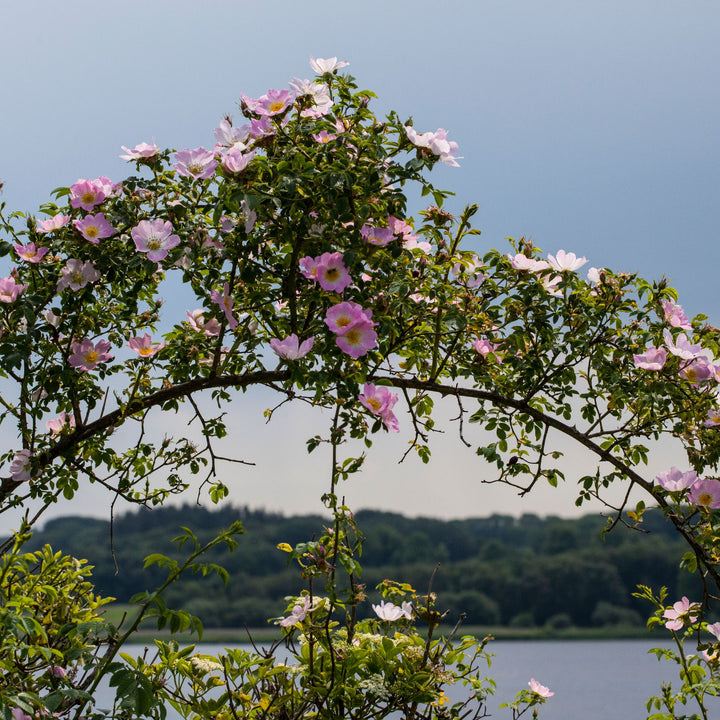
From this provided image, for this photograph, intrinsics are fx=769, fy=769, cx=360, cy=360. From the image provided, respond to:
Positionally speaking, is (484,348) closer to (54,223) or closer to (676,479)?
(676,479)

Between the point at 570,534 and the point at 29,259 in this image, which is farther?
the point at 570,534

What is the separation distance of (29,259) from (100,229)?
0.84 feet

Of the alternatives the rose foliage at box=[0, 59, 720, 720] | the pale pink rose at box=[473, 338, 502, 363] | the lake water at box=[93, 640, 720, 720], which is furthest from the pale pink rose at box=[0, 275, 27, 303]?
the lake water at box=[93, 640, 720, 720]

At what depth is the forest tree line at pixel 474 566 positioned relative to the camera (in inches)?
795

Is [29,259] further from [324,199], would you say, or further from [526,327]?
[526,327]

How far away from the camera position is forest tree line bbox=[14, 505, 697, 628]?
795 inches

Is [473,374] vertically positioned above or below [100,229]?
below

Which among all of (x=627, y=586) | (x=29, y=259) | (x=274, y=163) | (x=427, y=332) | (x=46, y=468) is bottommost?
(x=627, y=586)

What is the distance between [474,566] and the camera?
80.8 feet

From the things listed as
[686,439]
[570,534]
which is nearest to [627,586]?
[570,534]

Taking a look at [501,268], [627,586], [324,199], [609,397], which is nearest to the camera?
[324,199]

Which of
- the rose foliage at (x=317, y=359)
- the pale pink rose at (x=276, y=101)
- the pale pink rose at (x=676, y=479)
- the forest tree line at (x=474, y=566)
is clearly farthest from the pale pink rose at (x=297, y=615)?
the forest tree line at (x=474, y=566)

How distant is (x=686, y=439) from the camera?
2.41 m

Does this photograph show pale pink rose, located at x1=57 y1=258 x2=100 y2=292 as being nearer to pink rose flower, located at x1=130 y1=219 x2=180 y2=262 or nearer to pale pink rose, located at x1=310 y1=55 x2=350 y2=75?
pink rose flower, located at x1=130 y1=219 x2=180 y2=262
